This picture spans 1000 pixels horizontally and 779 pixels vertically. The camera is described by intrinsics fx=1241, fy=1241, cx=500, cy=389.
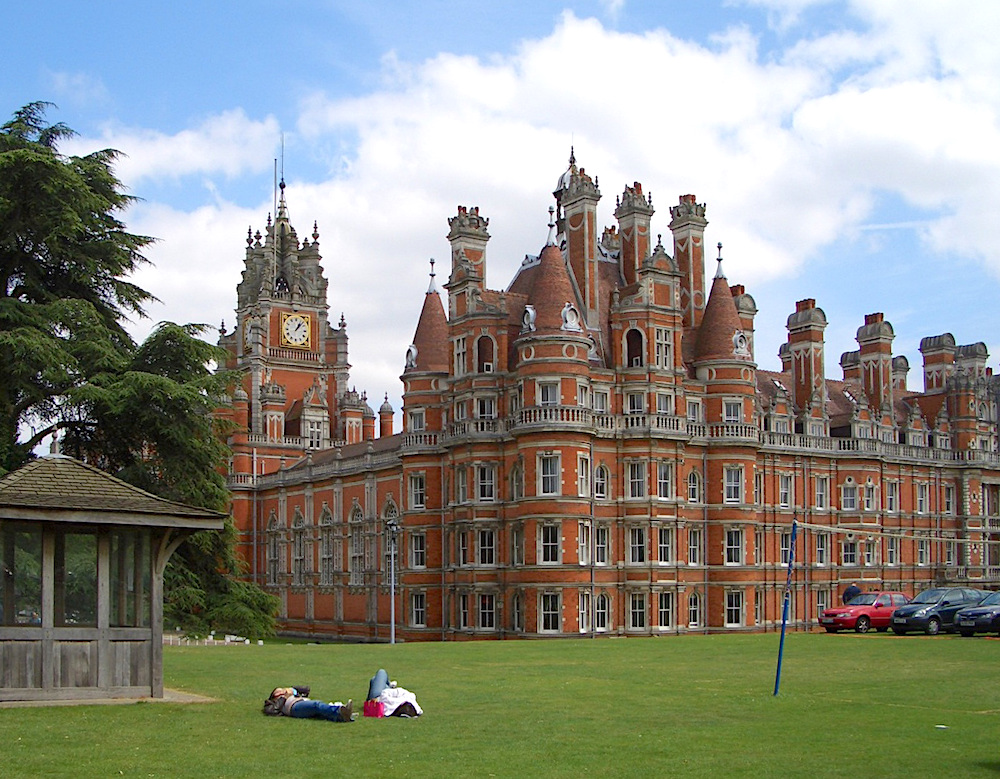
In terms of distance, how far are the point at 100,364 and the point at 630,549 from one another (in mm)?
31224

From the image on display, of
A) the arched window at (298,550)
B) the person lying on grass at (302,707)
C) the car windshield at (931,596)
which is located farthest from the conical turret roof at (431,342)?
the person lying on grass at (302,707)

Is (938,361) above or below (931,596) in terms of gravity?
above

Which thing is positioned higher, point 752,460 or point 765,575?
point 752,460

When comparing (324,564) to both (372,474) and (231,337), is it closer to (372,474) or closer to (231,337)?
(372,474)

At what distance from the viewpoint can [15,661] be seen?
21109 millimetres

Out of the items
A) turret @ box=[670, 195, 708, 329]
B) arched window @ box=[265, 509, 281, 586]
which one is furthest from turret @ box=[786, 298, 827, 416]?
arched window @ box=[265, 509, 281, 586]

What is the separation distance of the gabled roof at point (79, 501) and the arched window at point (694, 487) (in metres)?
40.3

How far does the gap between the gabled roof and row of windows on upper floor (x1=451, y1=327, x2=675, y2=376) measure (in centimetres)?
3683

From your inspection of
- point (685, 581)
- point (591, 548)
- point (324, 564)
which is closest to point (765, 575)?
point (685, 581)

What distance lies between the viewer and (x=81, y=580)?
22.0m

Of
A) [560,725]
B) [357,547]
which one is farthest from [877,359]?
[560,725]

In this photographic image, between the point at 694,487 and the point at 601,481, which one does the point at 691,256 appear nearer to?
the point at 694,487

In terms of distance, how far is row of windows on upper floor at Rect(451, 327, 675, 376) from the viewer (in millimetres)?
59094

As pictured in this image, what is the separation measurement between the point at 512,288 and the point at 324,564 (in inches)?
939
